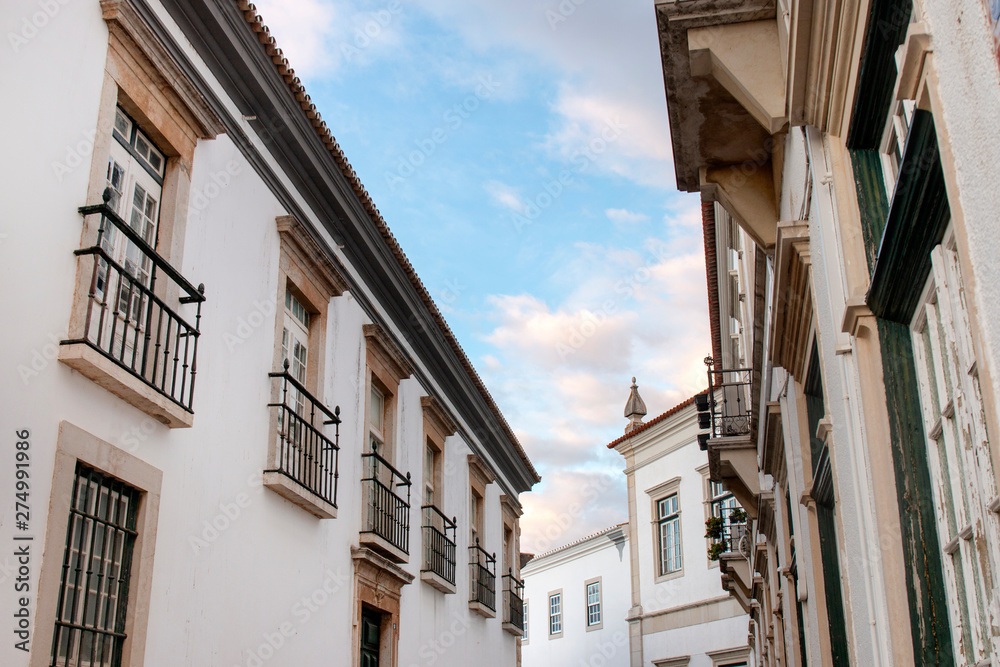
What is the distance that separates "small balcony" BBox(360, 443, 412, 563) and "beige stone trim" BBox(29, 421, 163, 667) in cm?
424

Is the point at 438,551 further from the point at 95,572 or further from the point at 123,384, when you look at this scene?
the point at 123,384

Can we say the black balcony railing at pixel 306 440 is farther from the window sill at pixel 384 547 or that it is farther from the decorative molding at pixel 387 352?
the decorative molding at pixel 387 352

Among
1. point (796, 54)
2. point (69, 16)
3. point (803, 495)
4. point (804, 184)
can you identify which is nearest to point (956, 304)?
point (796, 54)

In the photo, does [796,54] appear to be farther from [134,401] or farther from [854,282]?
[134,401]

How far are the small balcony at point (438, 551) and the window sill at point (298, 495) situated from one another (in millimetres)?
3476

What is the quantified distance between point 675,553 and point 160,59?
66.1 ft

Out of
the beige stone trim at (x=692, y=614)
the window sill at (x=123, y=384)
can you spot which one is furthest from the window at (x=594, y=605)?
the window sill at (x=123, y=384)

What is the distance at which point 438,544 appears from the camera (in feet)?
42.7

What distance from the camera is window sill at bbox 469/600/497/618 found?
14.7 meters

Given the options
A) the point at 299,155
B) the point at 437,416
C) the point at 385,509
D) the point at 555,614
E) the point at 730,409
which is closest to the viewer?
the point at 299,155

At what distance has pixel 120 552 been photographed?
5.93 m

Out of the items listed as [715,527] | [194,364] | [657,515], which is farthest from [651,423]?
[194,364]

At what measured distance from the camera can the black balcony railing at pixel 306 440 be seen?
8.30m
